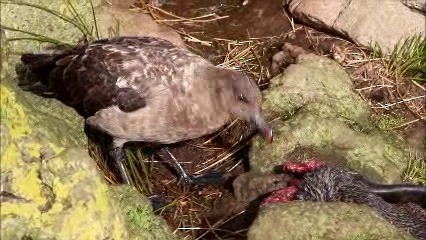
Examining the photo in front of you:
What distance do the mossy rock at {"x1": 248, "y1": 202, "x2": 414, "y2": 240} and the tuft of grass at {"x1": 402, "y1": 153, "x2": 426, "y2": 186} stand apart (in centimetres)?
138

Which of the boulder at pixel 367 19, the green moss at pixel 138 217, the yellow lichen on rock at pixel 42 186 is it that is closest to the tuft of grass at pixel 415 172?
the boulder at pixel 367 19

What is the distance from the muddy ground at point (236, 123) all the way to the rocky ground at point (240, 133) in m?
0.01

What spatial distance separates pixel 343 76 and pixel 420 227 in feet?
6.57

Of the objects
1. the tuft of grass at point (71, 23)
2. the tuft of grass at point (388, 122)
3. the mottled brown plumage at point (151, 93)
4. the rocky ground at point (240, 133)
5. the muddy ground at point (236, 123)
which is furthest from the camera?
the tuft of grass at point (388, 122)

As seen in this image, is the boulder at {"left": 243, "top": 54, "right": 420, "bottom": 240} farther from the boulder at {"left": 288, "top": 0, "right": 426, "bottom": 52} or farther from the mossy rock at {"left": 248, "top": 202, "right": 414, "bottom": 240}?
the boulder at {"left": 288, "top": 0, "right": 426, "bottom": 52}

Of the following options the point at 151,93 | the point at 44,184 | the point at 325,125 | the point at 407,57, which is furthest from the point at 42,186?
the point at 407,57

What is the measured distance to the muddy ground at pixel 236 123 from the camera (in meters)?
5.59

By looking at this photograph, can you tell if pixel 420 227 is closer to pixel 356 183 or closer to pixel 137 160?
pixel 356 183

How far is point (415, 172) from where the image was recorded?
573 centimetres

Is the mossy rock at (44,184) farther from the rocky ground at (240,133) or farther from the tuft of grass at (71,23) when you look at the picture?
the tuft of grass at (71,23)

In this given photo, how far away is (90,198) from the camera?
3625 mm

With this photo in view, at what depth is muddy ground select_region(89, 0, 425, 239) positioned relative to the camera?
559cm

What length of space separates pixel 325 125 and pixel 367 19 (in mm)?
1492

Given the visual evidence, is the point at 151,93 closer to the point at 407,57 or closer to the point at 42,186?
the point at 42,186
